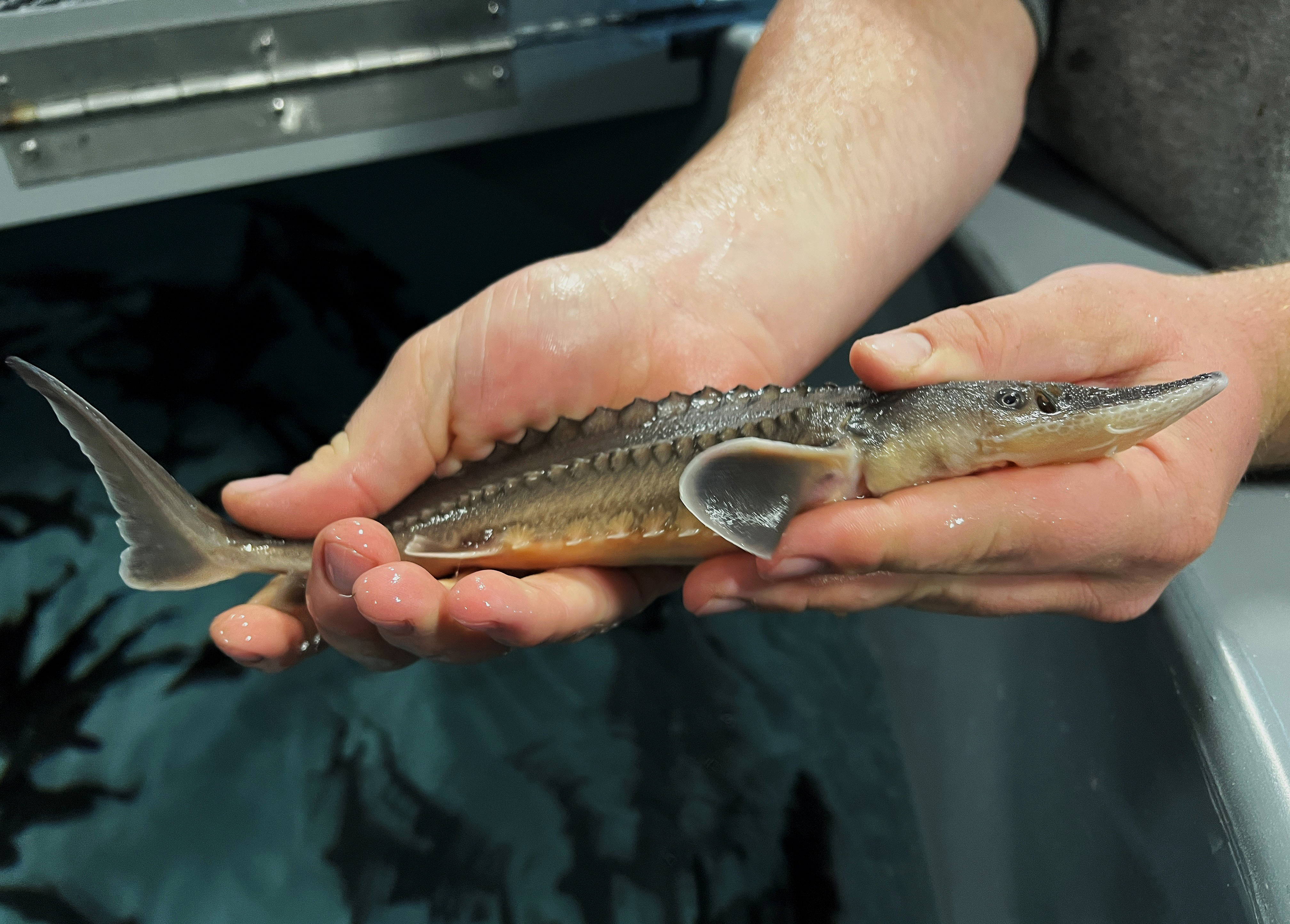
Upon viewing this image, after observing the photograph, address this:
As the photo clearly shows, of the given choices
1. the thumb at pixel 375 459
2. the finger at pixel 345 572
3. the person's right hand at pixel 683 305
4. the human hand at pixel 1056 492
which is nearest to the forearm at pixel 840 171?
the person's right hand at pixel 683 305

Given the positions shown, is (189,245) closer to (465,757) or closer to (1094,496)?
(465,757)

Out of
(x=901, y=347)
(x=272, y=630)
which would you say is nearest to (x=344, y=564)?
(x=272, y=630)

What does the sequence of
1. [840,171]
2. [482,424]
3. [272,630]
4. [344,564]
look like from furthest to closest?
[840,171], [482,424], [272,630], [344,564]

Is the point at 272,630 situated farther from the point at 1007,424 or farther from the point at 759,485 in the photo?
the point at 1007,424

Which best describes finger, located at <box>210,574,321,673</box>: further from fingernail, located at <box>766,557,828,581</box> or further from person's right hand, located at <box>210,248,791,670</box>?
fingernail, located at <box>766,557,828,581</box>

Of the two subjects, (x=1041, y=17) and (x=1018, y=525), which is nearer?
(x=1018, y=525)

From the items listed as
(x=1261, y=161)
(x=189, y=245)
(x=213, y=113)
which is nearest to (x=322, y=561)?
(x=213, y=113)

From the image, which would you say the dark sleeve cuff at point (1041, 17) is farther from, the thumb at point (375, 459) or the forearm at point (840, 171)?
the thumb at point (375, 459)
